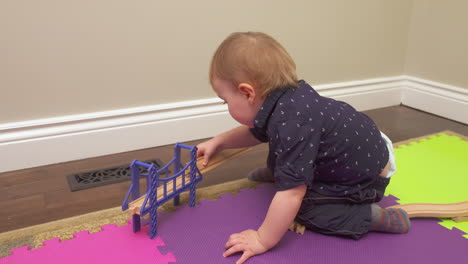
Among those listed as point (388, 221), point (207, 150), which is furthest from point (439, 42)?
Result: point (207, 150)

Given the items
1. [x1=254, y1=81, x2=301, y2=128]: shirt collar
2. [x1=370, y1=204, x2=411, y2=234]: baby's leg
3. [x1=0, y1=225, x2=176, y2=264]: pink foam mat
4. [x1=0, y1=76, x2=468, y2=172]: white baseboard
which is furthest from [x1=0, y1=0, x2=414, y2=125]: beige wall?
[x1=370, y1=204, x2=411, y2=234]: baby's leg

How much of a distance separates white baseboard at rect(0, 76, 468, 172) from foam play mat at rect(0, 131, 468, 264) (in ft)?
1.51

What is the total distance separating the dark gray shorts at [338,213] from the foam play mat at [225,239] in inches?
0.8

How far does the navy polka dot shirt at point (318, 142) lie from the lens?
89 centimetres

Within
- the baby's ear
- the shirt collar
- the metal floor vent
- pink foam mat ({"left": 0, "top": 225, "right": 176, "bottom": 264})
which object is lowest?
the metal floor vent

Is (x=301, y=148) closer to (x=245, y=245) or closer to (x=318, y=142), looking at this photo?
(x=318, y=142)

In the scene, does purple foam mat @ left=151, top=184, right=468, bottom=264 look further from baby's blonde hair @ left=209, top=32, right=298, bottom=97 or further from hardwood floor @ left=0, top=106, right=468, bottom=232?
baby's blonde hair @ left=209, top=32, right=298, bottom=97

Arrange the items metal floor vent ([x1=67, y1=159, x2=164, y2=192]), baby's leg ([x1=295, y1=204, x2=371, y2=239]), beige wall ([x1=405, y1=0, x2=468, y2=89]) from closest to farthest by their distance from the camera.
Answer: baby's leg ([x1=295, y1=204, x2=371, y2=239]), metal floor vent ([x1=67, y1=159, x2=164, y2=192]), beige wall ([x1=405, y1=0, x2=468, y2=89])

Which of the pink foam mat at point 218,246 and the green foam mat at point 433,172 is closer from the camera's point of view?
the pink foam mat at point 218,246

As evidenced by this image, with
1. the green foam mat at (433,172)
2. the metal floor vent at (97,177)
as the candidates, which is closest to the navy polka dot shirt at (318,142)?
the green foam mat at (433,172)

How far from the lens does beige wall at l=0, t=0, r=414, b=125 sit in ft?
4.15

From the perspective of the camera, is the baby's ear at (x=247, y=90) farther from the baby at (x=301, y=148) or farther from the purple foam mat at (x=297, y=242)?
the purple foam mat at (x=297, y=242)

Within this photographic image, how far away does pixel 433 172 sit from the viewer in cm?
133

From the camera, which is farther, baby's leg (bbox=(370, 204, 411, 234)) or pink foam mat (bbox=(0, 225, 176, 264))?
baby's leg (bbox=(370, 204, 411, 234))
